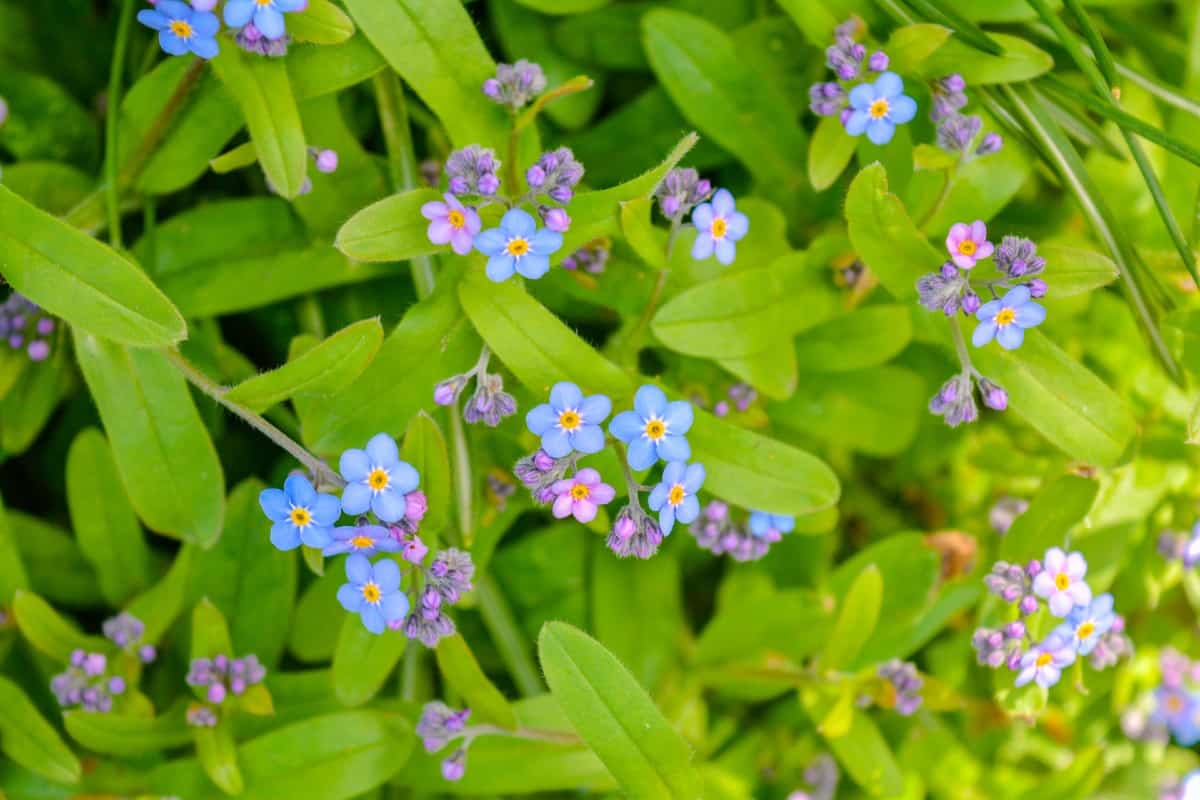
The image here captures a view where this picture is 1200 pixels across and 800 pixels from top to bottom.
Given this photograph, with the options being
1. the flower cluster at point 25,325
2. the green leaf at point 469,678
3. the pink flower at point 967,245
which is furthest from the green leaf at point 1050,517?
the flower cluster at point 25,325

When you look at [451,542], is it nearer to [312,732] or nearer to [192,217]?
[312,732]

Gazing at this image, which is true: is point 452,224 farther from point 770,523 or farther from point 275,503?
point 770,523

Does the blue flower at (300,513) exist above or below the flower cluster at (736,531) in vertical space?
above

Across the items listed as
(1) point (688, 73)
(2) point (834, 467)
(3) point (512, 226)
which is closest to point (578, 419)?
(3) point (512, 226)

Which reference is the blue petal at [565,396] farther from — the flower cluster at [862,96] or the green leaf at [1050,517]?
the green leaf at [1050,517]

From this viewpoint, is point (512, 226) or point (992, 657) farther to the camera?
point (992, 657)

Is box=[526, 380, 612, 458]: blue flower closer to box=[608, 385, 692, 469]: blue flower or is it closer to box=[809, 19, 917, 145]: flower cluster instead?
box=[608, 385, 692, 469]: blue flower
